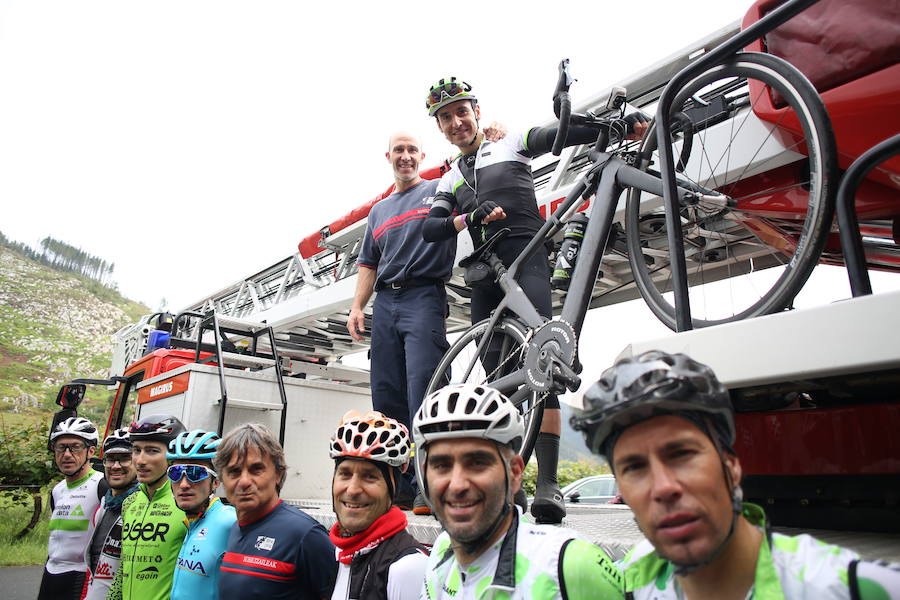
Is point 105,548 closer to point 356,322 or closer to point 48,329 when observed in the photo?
point 356,322

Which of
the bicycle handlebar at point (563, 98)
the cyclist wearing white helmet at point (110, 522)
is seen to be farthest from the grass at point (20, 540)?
the bicycle handlebar at point (563, 98)

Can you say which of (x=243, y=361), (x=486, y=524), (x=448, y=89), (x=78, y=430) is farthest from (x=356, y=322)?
(x=486, y=524)

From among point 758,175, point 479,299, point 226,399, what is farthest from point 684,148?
point 226,399

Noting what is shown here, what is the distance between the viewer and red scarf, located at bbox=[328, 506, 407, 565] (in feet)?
6.59

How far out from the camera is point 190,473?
277 centimetres

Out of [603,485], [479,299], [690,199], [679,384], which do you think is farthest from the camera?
[603,485]

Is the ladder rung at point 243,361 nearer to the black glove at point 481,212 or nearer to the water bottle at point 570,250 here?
the black glove at point 481,212

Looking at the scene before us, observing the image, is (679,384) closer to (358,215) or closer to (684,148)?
(684,148)

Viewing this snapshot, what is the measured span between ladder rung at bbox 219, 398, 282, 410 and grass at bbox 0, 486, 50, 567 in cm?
645

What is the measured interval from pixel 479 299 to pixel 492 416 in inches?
75.0

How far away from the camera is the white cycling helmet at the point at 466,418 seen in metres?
1.58

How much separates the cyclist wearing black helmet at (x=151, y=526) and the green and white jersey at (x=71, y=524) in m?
1.32

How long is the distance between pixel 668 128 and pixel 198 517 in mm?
2605

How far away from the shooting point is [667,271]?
15.2 feet
